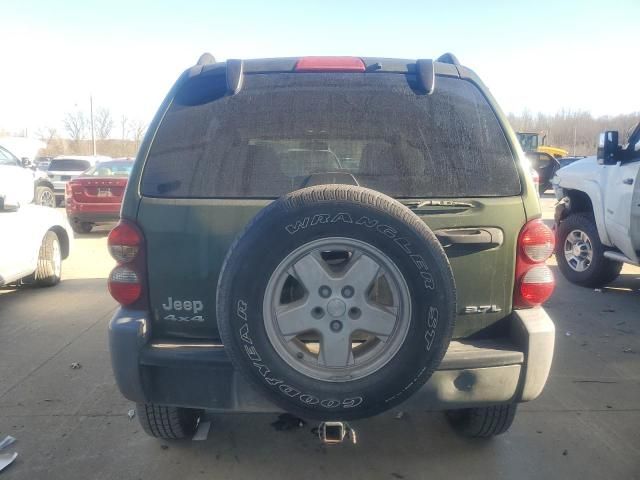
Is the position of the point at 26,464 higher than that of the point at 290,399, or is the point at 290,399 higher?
the point at 290,399

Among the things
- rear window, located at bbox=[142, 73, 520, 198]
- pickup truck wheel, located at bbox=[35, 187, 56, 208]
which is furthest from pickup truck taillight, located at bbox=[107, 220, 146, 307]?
pickup truck wheel, located at bbox=[35, 187, 56, 208]

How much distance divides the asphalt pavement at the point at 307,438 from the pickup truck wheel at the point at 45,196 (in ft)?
37.7

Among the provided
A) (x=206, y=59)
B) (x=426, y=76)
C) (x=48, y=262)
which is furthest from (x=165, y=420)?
(x=48, y=262)

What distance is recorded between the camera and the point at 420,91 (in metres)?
2.66

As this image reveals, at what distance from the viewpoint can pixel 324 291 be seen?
2.17 m

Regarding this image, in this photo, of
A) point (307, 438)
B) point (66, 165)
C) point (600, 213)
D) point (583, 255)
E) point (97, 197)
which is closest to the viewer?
point (307, 438)

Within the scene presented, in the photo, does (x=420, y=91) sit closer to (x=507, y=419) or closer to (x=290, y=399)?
(x=290, y=399)

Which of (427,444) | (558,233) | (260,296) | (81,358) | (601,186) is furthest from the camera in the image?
(558,233)

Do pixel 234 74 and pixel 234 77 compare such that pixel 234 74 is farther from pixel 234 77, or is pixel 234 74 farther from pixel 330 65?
pixel 330 65

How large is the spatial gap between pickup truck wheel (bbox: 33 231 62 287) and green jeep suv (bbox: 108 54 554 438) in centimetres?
429

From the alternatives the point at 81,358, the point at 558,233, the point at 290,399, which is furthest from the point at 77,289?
the point at 558,233

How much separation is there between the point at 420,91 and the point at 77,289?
5352mm

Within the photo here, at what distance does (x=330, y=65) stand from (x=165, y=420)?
202 centimetres

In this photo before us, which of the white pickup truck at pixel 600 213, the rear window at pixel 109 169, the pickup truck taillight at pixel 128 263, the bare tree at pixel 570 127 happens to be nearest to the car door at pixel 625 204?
the white pickup truck at pixel 600 213
